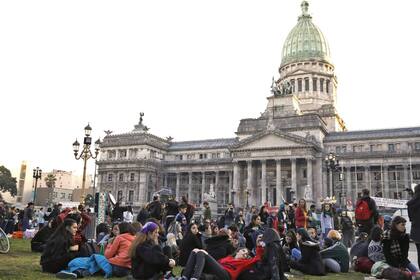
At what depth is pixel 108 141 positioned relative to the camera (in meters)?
83.0

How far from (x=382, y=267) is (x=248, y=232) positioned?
18.5 ft

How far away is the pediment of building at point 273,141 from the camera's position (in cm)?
6194

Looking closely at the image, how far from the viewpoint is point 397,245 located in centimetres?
1045

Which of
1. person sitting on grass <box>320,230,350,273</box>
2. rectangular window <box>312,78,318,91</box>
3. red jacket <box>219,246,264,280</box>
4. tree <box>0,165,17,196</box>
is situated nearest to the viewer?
red jacket <box>219,246,264,280</box>

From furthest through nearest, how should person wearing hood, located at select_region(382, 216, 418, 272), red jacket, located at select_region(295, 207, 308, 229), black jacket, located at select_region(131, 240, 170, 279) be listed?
red jacket, located at select_region(295, 207, 308, 229) < person wearing hood, located at select_region(382, 216, 418, 272) < black jacket, located at select_region(131, 240, 170, 279)

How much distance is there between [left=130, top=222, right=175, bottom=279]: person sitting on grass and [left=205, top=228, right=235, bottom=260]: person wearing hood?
2.85 meters

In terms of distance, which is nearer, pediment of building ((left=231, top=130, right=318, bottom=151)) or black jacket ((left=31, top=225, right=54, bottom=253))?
black jacket ((left=31, top=225, right=54, bottom=253))

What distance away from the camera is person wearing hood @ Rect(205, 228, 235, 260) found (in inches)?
448

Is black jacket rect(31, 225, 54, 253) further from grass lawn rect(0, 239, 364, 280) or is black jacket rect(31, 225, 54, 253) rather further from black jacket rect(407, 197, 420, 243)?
black jacket rect(407, 197, 420, 243)

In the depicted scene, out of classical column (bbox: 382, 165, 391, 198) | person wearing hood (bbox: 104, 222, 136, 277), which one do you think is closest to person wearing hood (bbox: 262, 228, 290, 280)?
person wearing hood (bbox: 104, 222, 136, 277)

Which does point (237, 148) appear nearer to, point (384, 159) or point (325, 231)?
point (384, 159)

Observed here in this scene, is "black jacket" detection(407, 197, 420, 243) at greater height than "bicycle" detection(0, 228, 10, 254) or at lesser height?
greater

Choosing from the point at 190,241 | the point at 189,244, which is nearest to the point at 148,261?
the point at 190,241

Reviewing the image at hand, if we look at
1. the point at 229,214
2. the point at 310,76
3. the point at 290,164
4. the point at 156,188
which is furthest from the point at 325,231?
the point at 310,76
